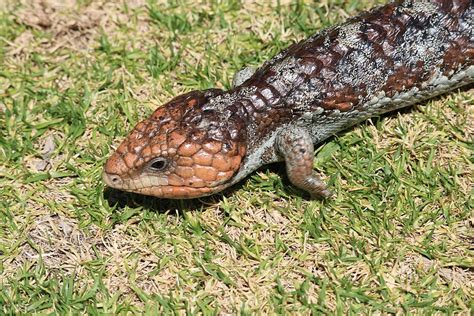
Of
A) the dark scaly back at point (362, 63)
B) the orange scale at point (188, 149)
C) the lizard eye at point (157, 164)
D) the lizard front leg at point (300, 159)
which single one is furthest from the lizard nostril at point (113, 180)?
the lizard front leg at point (300, 159)

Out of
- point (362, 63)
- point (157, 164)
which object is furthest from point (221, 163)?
point (362, 63)

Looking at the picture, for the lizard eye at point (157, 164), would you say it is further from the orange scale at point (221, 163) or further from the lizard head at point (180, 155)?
the orange scale at point (221, 163)

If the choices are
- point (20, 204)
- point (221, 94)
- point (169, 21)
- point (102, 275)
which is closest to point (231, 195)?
point (221, 94)

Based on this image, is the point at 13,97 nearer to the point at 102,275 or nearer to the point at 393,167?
the point at 102,275

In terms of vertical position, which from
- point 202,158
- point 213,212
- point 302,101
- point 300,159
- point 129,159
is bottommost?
point 213,212

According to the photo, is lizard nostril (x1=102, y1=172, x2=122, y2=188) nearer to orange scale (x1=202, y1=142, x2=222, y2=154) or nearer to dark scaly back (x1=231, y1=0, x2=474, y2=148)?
orange scale (x1=202, y1=142, x2=222, y2=154)

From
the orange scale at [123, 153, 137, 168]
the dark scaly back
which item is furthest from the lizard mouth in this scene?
the dark scaly back

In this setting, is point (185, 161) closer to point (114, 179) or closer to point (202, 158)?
point (202, 158)

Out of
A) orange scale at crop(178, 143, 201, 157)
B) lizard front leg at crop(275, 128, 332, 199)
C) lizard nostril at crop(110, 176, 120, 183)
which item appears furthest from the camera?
lizard front leg at crop(275, 128, 332, 199)
